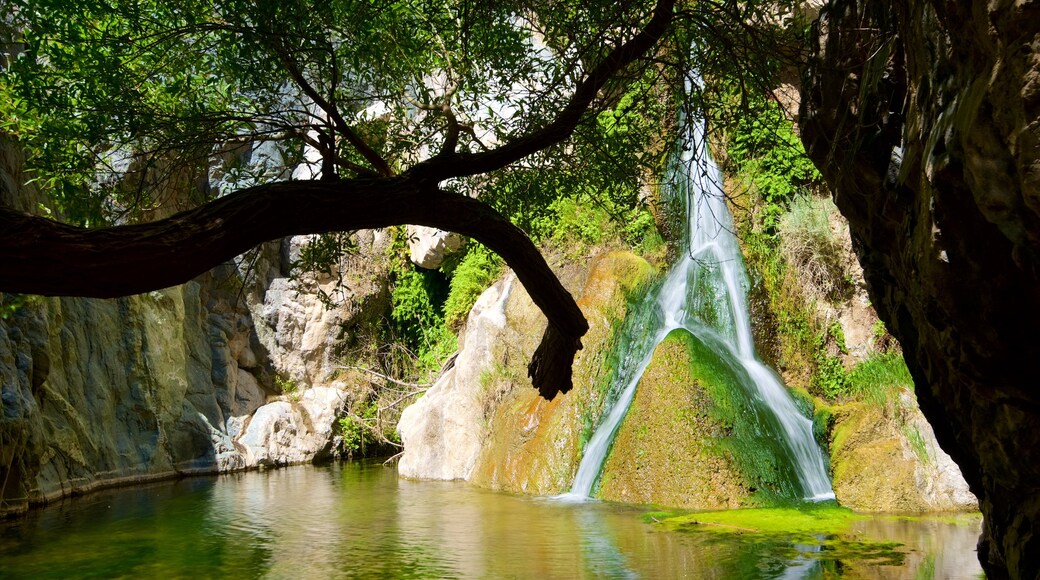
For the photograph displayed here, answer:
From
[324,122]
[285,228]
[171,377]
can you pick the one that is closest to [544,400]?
[171,377]

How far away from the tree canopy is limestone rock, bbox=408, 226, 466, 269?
10368mm

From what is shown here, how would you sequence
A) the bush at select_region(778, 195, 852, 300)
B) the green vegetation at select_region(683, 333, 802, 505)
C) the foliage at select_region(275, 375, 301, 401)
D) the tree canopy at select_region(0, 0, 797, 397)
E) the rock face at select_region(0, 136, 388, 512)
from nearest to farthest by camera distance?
the tree canopy at select_region(0, 0, 797, 397) < the green vegetation at select_region(683, 333, 802, 505) < the rock face at select_region(0, 136, 388, 512) < the bush at select_region(778, 195, 852, 300) < the foliage at select_region(275, 375, 301, 401)

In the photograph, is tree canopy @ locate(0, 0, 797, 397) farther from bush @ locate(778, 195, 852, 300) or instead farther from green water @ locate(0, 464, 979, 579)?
bush @ locate(778, 195, 852, 300)

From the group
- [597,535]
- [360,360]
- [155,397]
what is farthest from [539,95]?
[360,360]

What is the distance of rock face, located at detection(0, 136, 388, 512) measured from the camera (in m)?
10.8

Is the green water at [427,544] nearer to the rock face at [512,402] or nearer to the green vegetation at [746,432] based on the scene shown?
the rock face at [512,402]

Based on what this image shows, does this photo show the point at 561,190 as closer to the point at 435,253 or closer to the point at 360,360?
the point at 435,253

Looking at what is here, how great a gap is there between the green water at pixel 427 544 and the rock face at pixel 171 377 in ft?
3.82

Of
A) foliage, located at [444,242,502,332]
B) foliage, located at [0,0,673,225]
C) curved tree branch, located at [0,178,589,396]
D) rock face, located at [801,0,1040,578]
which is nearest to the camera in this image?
rock face, located at [801,0,1040,578]

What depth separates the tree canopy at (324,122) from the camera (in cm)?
328

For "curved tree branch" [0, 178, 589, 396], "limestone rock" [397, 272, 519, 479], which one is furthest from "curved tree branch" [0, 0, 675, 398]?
"limestone rock" [397, 272, 519, 479]

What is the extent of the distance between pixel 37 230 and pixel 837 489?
897 cm

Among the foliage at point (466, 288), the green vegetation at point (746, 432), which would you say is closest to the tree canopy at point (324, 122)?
the green vegetation at point (746, 432)

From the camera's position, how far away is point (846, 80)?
4.24m
